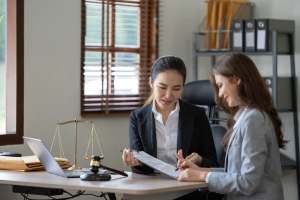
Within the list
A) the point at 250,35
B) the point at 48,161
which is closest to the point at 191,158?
the point at 48,161

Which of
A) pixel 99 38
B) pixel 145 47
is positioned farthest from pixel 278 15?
pixel 99 38

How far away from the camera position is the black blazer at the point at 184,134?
2891mm

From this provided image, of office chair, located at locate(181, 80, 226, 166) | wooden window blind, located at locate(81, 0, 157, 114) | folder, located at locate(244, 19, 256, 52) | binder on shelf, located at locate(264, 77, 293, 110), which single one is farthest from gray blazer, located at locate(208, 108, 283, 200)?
wooden window blind, located at locate(81, 0, 157, 114)

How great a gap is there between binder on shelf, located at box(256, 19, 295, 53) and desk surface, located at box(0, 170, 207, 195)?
1.70 metres

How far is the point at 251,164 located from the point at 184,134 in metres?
0.53

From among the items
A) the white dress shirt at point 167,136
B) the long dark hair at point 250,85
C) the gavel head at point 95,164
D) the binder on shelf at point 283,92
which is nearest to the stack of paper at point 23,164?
the gavel head at point 95,164

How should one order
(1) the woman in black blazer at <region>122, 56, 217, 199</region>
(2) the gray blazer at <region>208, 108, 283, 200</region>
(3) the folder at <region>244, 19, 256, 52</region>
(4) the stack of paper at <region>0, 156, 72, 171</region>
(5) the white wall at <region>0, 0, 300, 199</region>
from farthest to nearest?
(3) the folder at <region>244, 19, 256, 52</region>
(5) the white wall at <region>0, 0, 300, 199</region>
(4) the stack of paper at <region>0, 156, 72, 171</region>
(1) the woman in black blazer at <region>122, 56, 217, 199</region>
(2) the gray blazer at <region>208, 108, 283, 200</region>

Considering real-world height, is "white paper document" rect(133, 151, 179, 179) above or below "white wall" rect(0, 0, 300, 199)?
below

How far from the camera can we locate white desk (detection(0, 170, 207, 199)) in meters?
2.46

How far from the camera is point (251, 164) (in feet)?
7.98

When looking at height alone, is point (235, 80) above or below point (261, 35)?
below

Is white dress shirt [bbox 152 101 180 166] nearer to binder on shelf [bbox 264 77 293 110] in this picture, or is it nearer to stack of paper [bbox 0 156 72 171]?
stack of paper [bbox 0 156 72 171]

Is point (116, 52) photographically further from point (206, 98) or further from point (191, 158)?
point (191, 158)

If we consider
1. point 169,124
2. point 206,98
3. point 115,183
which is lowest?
point 115,183
